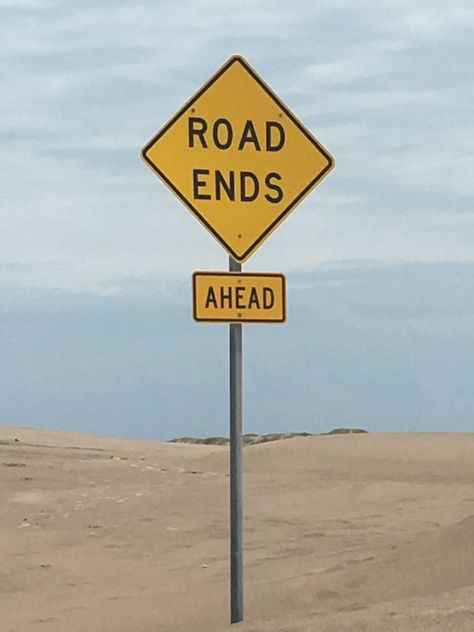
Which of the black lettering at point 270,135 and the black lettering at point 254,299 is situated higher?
the black lettering at point 270,135

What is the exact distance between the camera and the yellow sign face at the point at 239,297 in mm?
7383

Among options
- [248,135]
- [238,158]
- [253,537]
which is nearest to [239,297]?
[238,158]

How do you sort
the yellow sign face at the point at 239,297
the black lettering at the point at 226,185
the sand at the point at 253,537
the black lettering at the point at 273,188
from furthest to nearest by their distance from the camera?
1. the sand at the point at 253,537
2. the black lettering at the point at 273,188
3. the black lettering at the point at 226,185
4. the yellow sign face at the point at 239,297

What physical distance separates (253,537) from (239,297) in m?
6.95

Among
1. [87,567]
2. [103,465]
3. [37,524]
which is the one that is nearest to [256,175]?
[87,567]

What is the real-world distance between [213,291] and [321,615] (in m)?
2.14

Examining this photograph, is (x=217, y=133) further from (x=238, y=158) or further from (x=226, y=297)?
(x=226, y=297)

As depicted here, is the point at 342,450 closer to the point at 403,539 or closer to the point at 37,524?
the point at 37,524

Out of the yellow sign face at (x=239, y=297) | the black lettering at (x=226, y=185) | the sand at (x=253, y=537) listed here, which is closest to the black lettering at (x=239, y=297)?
the yellow sign face at (x=239, y=297)

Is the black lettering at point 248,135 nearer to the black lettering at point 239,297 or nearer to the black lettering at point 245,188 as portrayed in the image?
the black lettering at point 245,188

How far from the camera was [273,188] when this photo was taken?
25.0 feet

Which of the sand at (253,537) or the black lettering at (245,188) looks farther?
the sand at (253,537)

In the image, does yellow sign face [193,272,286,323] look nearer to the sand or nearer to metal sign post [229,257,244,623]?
metal sign post [229,257,244,623]

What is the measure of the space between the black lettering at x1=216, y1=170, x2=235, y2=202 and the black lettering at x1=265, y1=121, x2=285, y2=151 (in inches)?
12.5
